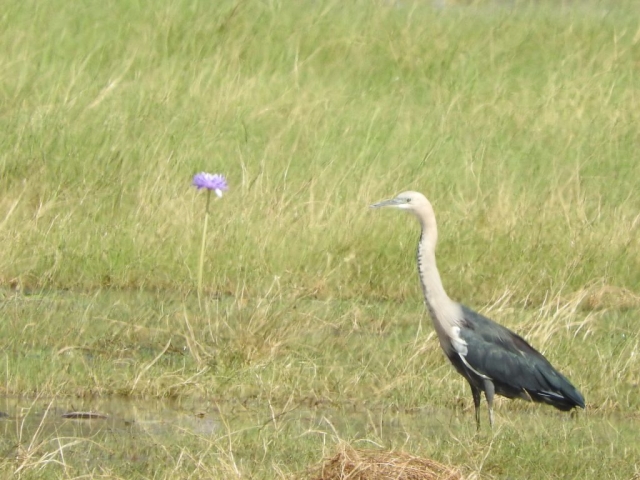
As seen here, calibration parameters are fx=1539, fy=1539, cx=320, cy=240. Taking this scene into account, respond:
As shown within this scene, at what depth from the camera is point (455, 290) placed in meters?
8.48

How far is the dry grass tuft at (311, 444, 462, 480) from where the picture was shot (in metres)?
4.81

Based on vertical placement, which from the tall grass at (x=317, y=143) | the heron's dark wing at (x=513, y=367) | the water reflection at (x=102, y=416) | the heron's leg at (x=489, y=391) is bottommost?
the tall grass at (x=317, y=143)

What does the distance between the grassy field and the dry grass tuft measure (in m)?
0.30

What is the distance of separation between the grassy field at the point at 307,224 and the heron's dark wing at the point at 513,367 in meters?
0.15

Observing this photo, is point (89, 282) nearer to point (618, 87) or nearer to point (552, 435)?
point (552, 435)

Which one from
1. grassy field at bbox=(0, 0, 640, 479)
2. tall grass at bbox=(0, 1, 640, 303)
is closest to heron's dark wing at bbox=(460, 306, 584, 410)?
grassy field at bbox=(0, 0, 640, 479)

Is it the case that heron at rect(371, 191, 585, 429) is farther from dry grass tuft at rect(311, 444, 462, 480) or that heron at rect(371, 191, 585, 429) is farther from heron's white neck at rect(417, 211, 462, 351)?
dry grass tuft at rect(311, 444, 462, 480)

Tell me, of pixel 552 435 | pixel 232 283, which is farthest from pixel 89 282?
pixel 552 435

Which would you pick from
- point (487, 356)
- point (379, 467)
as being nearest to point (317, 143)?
point (487, 356)

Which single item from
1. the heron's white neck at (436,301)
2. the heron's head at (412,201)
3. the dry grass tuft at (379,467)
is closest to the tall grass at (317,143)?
the heron's head at (412,201)

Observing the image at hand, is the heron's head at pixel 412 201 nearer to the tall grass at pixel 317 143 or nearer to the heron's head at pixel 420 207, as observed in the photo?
the heron's head at pixel 420 207

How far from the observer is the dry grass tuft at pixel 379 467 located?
4812mm

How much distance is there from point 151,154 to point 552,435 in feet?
14.5

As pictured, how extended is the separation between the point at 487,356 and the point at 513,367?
4.6 inches
